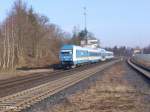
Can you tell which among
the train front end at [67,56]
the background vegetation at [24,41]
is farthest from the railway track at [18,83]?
the train front end at [67,56]

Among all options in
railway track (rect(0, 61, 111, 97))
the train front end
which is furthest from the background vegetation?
railway track (rect(0, 61, 111, 97))

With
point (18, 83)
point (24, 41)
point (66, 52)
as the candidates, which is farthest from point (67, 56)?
point (18, 83)

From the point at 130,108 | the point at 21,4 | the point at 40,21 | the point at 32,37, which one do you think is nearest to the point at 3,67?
the point at 21,4

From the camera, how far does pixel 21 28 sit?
76.9 meters

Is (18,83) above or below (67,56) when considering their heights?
below

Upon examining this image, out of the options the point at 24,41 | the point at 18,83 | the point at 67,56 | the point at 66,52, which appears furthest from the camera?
the point at 24,41

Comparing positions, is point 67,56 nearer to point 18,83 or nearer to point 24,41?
point 24,41

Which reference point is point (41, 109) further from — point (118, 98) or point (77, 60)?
point (77, 60)

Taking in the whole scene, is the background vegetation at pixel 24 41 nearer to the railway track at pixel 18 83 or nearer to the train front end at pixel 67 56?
the train front end at pixel 67 56

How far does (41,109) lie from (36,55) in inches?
2871

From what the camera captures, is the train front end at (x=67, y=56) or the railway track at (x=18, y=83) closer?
the railway track at (x=18, y=83)

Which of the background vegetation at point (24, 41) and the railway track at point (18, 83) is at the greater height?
the background vegetation at point (24, 41)

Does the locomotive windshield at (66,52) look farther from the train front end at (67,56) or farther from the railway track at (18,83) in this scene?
the railway track at (18,83)

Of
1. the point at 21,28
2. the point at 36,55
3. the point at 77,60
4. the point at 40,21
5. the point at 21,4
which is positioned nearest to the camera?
the point at 77,60
